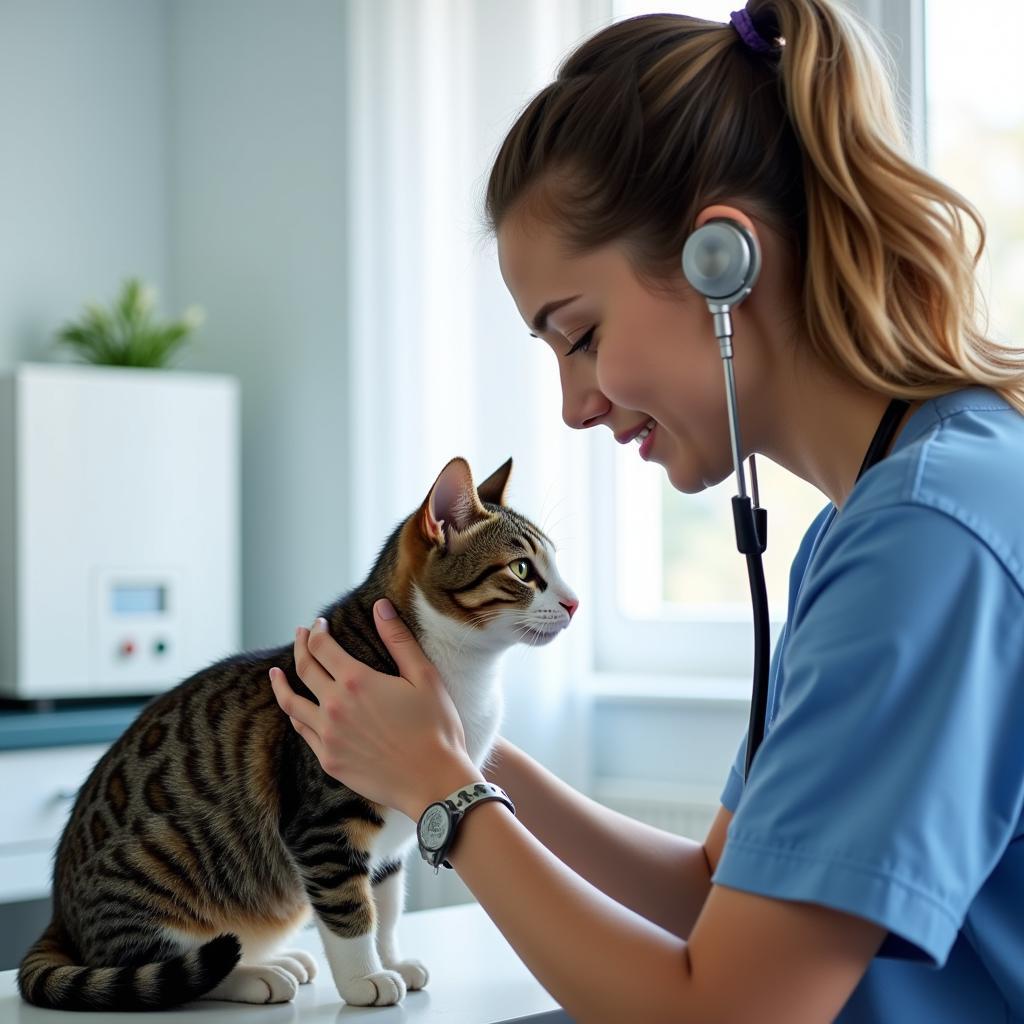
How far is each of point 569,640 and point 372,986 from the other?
1.36 m

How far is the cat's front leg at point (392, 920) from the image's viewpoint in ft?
3.50

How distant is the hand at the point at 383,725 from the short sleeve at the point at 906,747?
28 cm

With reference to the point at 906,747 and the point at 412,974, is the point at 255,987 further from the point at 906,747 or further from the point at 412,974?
the point at 906,747

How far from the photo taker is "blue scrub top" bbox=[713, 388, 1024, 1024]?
0.69 metres

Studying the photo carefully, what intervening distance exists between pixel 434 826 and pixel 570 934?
0.14 m

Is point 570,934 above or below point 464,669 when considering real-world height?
below

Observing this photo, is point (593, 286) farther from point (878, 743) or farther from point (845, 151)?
point (878, 743)

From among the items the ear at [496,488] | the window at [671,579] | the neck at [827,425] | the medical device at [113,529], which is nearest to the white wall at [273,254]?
the medical device at [113,529]

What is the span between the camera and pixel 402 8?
256 centimetres

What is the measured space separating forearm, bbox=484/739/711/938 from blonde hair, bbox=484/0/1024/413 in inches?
20.1

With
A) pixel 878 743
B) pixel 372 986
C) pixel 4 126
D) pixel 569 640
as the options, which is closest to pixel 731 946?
pixel 878 743

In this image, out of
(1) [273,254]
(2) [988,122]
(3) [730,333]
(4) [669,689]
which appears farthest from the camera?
(1) [273,254]

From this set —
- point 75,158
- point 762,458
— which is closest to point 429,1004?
point 762,458

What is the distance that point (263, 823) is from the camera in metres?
1.10
